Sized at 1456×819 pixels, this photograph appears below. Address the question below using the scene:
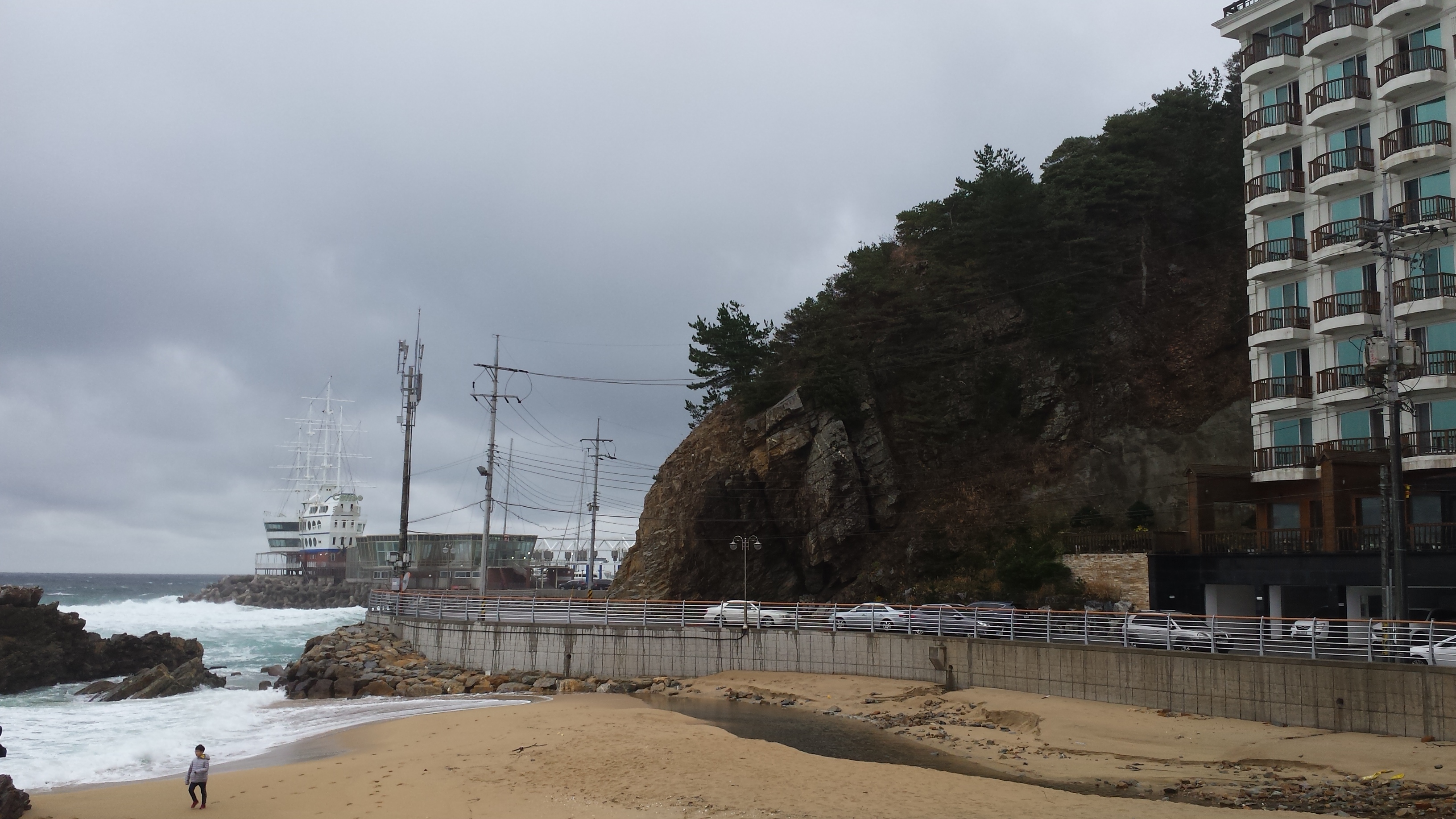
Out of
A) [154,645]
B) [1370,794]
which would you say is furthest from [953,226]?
[154,645]

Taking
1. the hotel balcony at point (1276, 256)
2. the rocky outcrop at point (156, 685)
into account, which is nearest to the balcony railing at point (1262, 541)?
the hotel balcony at point (1276, 256)

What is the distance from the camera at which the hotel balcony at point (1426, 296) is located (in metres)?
34.8

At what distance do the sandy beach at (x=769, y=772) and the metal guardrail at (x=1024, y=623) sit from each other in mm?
2361

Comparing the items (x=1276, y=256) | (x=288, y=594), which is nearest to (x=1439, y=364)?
(x=1276, y=256)

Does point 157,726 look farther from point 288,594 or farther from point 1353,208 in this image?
point 288,594

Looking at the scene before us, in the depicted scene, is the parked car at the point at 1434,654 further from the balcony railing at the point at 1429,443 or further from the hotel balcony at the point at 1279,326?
the hotel balcony at the point at 1279,326

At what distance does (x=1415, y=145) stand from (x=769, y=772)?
3420 cm

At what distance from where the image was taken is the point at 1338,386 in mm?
38375

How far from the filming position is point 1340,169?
3875cm

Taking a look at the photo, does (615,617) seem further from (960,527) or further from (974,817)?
(974,817)

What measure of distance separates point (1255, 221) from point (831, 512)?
23.4m

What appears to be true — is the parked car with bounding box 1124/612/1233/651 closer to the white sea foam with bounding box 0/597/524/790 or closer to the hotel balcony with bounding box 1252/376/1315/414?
the hotel balcony with bounding box 1252/376/1315/414

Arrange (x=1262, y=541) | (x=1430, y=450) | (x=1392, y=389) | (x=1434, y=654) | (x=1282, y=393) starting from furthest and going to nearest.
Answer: (x=1282, y=393) → (x=1262, y=541) → (x=1430, y=450) → (x=1392, y=389) → (x=1434, y=654)

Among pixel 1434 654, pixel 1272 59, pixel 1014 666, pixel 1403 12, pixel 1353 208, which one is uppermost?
pixel 1272 59
